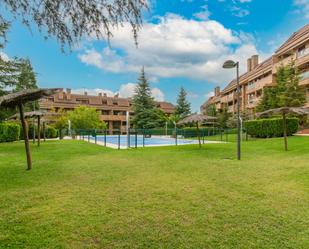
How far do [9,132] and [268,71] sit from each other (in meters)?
30.4

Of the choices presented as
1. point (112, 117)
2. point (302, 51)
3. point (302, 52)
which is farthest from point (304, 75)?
point (112, 117)

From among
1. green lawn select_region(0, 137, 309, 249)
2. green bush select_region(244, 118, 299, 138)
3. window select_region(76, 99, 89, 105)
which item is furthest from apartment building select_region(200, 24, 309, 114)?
window select_region(76, 99, 89, 105)

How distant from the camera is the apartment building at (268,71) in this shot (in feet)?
91.0

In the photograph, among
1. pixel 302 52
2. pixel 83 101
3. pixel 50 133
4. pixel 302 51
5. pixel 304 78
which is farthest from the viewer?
pixel 83 101

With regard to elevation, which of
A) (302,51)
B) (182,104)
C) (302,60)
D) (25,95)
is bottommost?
(25,95)

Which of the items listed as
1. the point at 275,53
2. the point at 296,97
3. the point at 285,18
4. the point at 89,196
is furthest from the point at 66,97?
the point at 89,196

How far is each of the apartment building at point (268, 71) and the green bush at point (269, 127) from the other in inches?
319

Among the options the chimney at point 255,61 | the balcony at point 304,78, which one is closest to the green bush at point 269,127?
the balcony at point 304,78

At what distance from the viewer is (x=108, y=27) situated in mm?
3529

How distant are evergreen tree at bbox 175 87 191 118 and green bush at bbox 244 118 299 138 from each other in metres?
25.7

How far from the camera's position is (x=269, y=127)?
68.9ft

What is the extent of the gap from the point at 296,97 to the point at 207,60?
32.6 feet

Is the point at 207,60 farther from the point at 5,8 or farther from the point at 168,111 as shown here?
the point at 168,111

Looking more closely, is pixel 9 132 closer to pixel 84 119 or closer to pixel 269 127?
pixel 84 119
